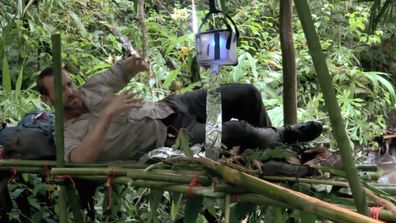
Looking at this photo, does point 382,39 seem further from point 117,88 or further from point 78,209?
point 78,209

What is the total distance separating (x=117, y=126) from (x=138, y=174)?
698mm

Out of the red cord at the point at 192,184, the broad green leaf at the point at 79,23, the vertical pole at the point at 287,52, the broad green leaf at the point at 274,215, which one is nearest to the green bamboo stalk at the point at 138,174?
the red cord at the point at 192,184

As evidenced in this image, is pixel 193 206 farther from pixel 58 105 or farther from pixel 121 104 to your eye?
pixel 121 104

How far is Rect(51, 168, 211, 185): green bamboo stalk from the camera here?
94 cm

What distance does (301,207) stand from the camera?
0.68 m

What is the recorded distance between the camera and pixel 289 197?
700 mm

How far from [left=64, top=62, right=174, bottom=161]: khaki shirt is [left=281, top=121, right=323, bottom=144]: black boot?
385 millimetres

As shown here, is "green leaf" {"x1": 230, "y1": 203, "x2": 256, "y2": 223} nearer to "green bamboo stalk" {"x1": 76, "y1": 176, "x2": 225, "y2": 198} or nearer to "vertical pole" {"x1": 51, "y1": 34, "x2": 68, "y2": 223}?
"green bamboo stalk" {"x1": 76, "y1": 176, "x2": 225, "y2": 198}

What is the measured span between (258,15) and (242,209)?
3427 mm

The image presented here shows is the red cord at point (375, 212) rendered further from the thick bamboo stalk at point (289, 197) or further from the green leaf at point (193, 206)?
the green leaf at point (193, 206)

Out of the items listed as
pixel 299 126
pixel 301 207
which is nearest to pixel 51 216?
pixel 299 126

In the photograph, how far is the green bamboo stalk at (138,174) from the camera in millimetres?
941

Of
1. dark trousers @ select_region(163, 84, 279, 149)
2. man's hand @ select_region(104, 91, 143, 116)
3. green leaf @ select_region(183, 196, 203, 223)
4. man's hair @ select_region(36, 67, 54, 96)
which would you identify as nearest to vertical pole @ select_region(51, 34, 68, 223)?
man's hand @ select_region(104, 91, 143, 116)

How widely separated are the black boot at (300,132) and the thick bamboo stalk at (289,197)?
823 millimetres
